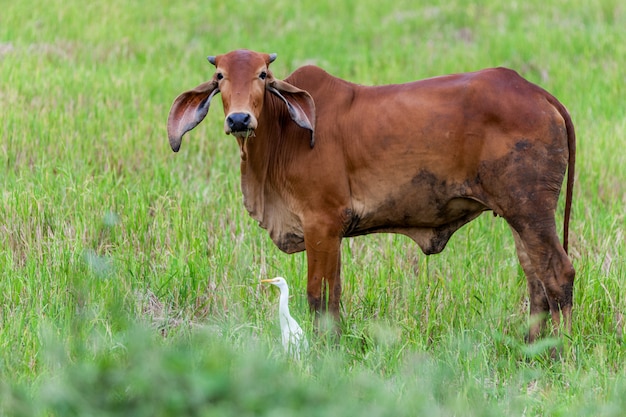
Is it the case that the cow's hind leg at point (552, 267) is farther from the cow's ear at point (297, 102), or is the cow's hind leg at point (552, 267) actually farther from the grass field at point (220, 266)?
the cow's ear at point (297, 102)

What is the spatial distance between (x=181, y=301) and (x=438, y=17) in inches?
293

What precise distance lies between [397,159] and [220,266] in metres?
1.24

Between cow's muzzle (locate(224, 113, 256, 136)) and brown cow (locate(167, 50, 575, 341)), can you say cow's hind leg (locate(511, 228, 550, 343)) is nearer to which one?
brown cow (locate(167, 50, 575, 341))

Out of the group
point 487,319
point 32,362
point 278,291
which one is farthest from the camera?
point 278,291

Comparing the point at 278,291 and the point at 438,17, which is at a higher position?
the point at 438,17

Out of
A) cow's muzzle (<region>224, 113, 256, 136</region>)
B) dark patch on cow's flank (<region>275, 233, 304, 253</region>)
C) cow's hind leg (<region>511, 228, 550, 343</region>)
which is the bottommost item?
cow's hind leg (<region>511, 228, 550, 343</region>)

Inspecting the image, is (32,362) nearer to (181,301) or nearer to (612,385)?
(181,301)

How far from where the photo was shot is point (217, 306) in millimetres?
5223

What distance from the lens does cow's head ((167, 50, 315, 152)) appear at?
450cm

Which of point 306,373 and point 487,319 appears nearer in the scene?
point 306,373

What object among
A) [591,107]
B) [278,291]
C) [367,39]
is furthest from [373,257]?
[367,39]

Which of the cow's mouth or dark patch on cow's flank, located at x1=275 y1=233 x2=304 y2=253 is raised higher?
the cow's mouth

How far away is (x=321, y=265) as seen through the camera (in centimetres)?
484

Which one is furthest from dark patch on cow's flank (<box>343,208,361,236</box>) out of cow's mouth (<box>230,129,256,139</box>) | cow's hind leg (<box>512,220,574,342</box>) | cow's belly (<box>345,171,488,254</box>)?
cow's hind leg (<box>512,220,574,342</box>)
